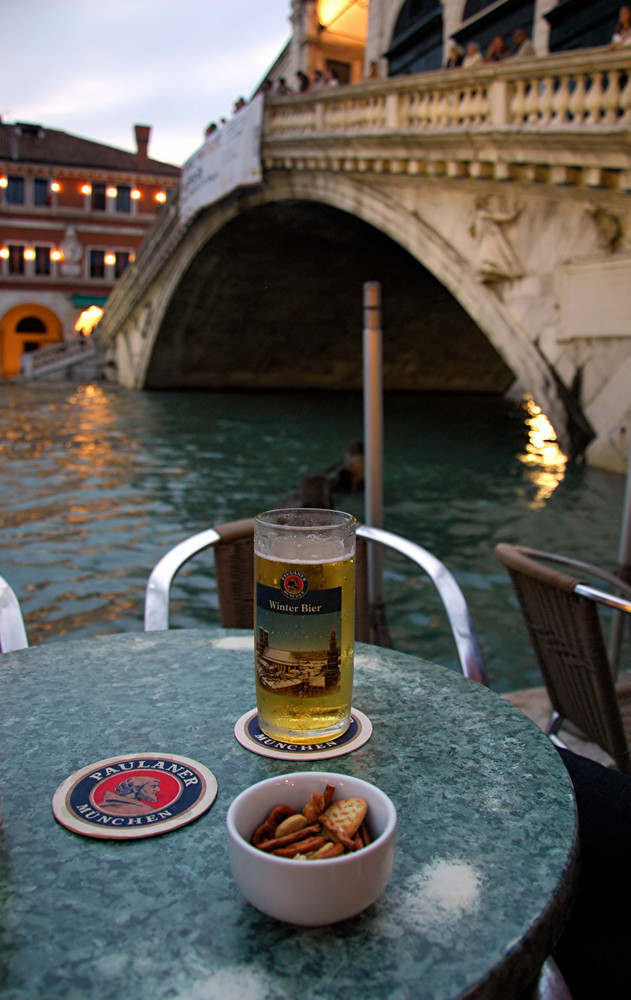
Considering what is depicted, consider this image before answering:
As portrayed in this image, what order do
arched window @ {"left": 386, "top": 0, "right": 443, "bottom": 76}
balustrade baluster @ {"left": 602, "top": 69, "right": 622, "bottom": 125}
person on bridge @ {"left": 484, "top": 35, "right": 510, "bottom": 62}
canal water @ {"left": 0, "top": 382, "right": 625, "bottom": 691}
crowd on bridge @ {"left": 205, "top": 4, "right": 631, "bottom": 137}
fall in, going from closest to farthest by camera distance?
canal water @ {"left": 0, "top": 382, "right": 625, "bottom": 691} < balustrade baluster @ {"left": 602, "top": 69, "right": 622, "bottom": 125} < crowd on bridge @ {"left": 205, "top": 4, "right": 631, "bottom": 137} < person on bridge @ {"left": 484, "top": 35, "right": 510, "bottom": 62} < arched window @ {"left": 386, "top": 0, "right": 443, "bottom": 76}

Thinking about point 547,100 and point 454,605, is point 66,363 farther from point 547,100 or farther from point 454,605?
point 454,605

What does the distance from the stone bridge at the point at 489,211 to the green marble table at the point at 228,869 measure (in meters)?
7.37

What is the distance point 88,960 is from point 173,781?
10.3 inches

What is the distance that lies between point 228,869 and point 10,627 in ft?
3.73

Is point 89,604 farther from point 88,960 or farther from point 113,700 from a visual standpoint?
point 88,960

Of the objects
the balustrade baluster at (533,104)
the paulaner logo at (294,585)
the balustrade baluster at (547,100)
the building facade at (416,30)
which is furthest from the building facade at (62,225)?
the paulaner logo at (294,585)

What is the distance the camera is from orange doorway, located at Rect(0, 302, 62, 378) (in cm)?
3306

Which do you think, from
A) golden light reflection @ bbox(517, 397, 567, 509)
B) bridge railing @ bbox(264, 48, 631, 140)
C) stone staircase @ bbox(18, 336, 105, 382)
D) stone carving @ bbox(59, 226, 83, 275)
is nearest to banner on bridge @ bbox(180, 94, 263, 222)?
bridge railing @ bbox(264, 48, 631, 140)

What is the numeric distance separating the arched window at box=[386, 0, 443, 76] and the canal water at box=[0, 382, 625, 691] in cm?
661

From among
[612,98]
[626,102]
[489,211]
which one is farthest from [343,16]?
[626,102]

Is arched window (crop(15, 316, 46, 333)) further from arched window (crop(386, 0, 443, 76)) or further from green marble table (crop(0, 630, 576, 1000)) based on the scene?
green marble table (crop(0, 630, 576, 1000))

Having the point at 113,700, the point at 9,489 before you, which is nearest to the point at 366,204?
the point at 9,489

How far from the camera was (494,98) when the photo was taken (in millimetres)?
8539

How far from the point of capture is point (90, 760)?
0.95m
